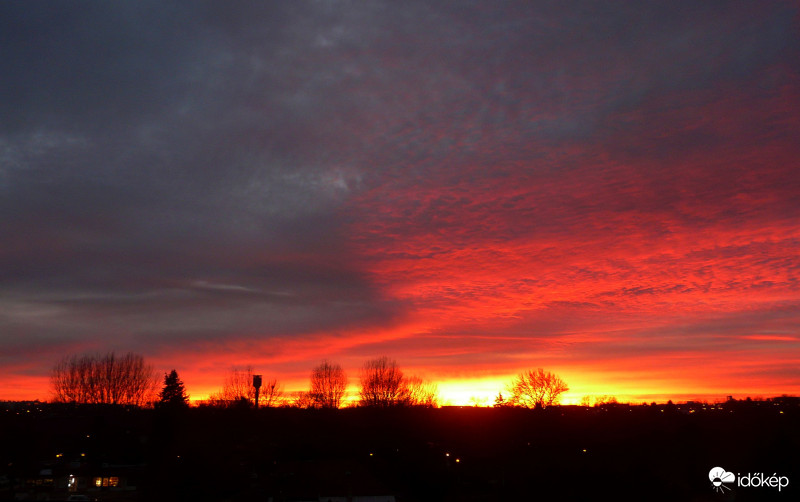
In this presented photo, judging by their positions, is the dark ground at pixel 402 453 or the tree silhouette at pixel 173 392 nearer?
the dark ground at pixel 402 453

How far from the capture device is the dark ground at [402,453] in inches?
1791

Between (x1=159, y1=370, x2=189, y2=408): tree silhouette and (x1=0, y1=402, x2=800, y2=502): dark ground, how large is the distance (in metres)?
2.76

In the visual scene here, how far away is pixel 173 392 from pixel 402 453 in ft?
115

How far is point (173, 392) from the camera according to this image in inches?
3177

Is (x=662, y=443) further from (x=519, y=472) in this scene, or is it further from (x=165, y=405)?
(x=165, y=405)

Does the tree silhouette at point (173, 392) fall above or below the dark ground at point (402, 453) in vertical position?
above

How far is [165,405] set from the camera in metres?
76.5

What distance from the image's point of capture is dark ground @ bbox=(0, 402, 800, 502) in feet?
149

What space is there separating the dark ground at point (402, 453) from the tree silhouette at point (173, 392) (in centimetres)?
276

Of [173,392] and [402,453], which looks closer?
[402,453]

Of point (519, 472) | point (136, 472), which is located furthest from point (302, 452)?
point (519, 472)

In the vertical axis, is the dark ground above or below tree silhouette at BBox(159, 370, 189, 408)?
below

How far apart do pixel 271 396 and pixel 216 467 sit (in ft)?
227

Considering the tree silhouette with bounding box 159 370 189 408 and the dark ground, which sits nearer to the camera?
the dark ground
